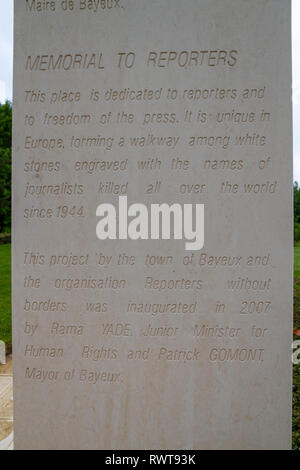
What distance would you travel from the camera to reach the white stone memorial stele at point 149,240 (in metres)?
2.26

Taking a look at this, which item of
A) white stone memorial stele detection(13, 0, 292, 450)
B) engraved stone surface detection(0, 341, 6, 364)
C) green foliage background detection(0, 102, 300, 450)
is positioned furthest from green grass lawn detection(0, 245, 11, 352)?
white stone memorial stele detection(13, 0, 292, 450)

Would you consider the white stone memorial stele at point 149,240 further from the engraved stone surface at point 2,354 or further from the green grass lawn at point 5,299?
the green grass lawn at point 5,299

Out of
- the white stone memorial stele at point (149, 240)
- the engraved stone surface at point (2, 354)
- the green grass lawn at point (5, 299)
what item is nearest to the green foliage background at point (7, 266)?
the green grass lawn at point (5, 299)

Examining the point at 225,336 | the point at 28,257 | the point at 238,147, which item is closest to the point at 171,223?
the point at 238,147

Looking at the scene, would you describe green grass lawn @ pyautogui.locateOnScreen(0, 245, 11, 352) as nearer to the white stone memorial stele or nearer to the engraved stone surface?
the engraved stone surface

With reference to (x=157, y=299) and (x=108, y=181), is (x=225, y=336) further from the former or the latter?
(x=108, y=181)

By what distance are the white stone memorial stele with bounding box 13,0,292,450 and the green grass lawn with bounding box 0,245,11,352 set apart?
12.3ft

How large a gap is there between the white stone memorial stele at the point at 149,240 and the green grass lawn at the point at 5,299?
3760mm

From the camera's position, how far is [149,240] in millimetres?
2342

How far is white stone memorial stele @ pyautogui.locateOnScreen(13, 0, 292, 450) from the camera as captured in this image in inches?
89.0

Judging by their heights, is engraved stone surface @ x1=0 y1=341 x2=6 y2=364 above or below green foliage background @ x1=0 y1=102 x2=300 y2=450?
below

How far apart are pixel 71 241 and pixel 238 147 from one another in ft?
4.27

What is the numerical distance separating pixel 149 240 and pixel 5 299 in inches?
273

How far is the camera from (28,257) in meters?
2.39
